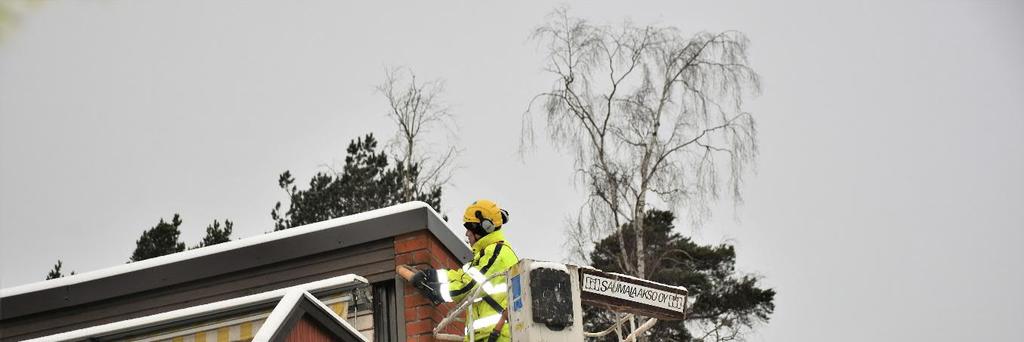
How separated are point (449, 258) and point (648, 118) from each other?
41.9 ft

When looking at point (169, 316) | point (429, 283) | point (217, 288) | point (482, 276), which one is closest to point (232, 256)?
point (217, 288)

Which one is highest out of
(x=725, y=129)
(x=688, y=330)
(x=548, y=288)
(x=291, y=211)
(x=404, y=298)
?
(x=291, y=211)

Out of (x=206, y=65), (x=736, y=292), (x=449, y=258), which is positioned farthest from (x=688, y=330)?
(x=206, y=65)

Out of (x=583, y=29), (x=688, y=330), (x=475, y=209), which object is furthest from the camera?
(x=688, y=330)

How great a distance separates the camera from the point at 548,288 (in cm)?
516

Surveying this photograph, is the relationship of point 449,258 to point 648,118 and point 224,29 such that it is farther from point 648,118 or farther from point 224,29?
point 224,29

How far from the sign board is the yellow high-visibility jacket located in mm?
1102

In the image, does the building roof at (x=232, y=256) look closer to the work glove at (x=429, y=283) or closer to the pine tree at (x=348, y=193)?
the work glove at (x=429, y=283)

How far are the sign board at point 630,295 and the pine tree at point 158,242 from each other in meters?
21.7

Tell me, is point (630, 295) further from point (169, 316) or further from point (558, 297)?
point (169, 316)

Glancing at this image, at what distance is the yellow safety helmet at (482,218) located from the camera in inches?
276

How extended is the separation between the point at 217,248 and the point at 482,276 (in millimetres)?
2346

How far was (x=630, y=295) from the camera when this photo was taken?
18.5ft

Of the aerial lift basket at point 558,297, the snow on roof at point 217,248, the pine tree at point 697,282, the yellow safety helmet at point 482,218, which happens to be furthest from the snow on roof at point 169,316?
the pine tree at point 697,282
